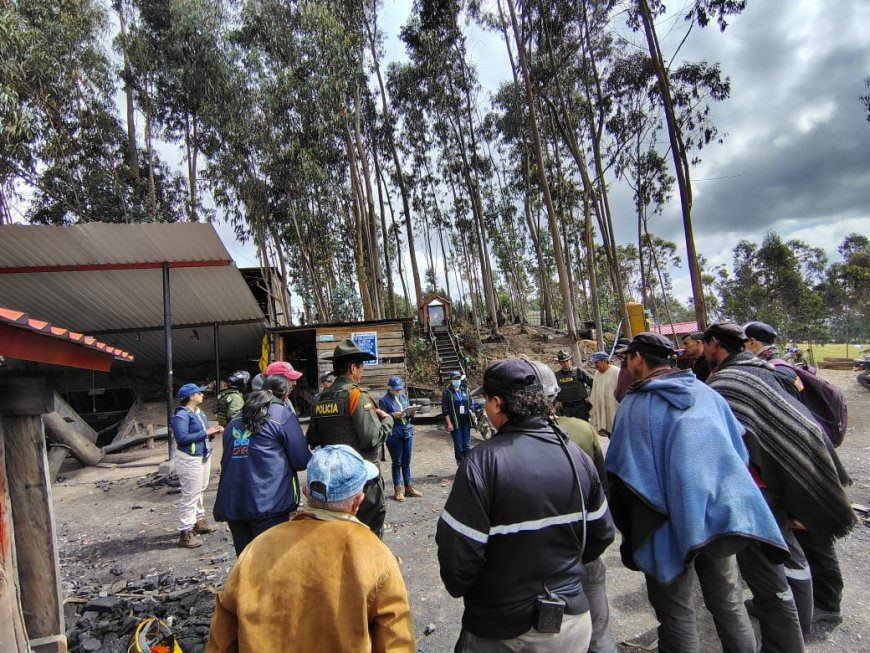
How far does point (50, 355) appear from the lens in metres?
2.25

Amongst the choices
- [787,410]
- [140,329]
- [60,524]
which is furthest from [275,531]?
[140,329]

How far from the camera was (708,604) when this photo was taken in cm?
210

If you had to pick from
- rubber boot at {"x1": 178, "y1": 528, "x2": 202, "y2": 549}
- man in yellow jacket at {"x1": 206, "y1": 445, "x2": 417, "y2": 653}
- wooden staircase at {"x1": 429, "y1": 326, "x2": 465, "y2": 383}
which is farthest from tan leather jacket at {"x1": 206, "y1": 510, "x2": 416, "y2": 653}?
wooden staircase at {"x1": 429, "y1": 326, "x2": 465, "y2": 383}

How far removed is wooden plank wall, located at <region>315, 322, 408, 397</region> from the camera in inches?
480

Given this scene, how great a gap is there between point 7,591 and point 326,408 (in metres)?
1.86

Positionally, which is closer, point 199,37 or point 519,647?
point 519,647

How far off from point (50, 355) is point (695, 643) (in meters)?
3.41

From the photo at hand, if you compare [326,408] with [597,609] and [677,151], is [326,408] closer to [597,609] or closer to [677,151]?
[597,609]

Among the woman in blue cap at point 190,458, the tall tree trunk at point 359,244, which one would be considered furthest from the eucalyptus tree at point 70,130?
the woman in blue cap at point 190,458

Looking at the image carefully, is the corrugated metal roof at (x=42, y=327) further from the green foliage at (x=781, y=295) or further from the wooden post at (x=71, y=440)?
the green foliage at (x=781, y=295)

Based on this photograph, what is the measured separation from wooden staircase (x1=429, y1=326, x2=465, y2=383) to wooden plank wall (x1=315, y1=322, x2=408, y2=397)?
3.92m

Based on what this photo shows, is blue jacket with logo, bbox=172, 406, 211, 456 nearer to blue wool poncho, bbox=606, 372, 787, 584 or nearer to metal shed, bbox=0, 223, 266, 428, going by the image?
metal shed, bbox=0, 223, 266, 428

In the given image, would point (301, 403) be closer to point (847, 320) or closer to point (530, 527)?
point (530, 527)

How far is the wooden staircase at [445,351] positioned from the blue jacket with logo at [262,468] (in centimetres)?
1274
